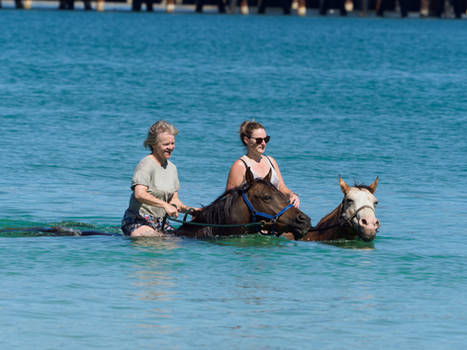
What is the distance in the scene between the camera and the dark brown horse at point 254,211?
10820 millimetres

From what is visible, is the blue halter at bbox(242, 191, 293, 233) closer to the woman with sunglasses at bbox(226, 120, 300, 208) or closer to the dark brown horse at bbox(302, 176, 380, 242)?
the woman with sunglasses at bbox(226, 120, 300, 208)

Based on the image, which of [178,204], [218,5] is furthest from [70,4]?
[178,204]

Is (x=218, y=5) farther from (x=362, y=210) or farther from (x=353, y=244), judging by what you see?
(x=362, y=210)

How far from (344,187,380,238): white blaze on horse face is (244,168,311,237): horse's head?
0.74m

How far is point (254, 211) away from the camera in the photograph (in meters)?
A: 11.0

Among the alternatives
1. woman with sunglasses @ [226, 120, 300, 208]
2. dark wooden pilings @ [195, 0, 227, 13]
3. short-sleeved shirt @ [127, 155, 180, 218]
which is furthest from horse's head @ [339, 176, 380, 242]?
dark wooden pilings @ [195, 0, 227, 13]

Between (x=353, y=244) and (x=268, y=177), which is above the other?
(x=268, y=177)

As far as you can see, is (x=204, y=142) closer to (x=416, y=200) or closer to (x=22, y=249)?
(x=416, y=200)

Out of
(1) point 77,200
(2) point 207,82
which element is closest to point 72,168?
(1) point 77,200

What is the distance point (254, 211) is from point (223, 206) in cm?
43

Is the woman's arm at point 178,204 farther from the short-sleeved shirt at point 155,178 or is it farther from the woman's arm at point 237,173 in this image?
the woman's arm at point 237,173

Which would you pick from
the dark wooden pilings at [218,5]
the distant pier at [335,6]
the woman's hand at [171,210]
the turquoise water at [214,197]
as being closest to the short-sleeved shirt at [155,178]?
the woman's hand at [171,210]

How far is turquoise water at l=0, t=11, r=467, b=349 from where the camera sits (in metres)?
9.58

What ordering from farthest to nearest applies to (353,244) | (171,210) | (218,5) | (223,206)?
(218,5) → (353,244) → (223,206) → (171,210)
